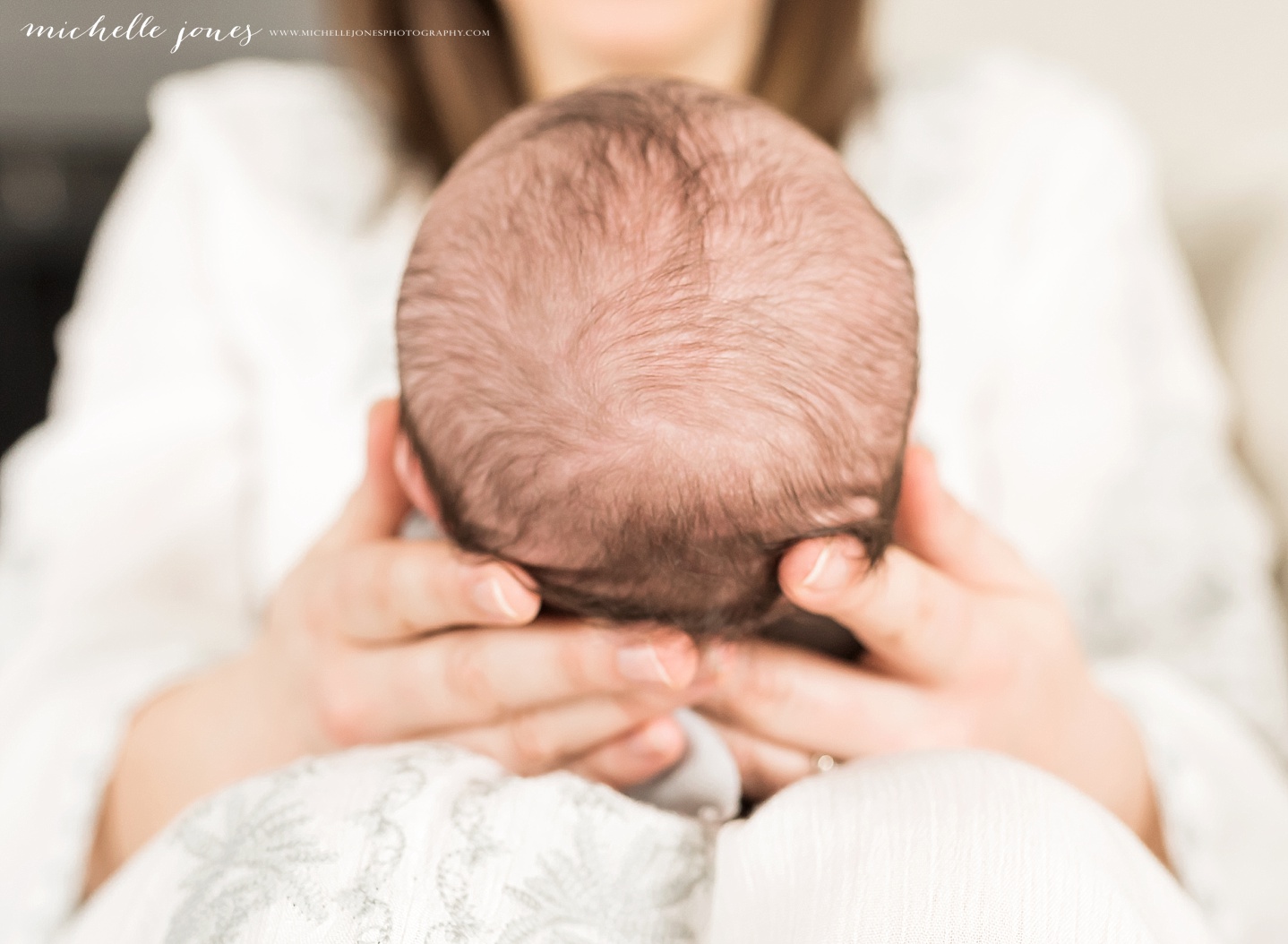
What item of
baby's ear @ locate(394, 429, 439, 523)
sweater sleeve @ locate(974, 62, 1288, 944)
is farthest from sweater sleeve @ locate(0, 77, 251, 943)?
sweater sleeve @ locate(974, 62, 1288, 944)

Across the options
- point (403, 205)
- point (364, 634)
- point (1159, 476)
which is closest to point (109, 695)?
point (364, 634)

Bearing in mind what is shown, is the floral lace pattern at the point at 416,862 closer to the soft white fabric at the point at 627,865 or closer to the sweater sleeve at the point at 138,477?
the soft white fabric at the point at 627,865

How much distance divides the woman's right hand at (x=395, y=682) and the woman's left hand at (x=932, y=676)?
0.05 metres

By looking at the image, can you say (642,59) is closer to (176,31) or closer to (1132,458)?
(1132,458)

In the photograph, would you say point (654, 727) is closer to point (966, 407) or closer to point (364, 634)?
point (364, 634)

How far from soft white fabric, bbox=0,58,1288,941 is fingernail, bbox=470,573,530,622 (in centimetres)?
36

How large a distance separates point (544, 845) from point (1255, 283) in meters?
0.76

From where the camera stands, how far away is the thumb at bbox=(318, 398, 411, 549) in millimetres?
533

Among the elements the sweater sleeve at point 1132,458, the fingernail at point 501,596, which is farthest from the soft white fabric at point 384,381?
the fingernail at point 501,596

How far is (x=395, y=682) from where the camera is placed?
0.49 m

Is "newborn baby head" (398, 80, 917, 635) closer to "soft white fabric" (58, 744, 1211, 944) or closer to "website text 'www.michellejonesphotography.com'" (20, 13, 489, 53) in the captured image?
"soft white fabric" (58, 744, 1211, 944)

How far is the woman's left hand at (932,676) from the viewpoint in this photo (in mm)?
466

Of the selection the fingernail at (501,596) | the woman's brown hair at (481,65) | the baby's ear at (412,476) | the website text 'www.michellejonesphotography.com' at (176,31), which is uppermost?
the website text 'www.michellejonesphotography.com' at (176,31)

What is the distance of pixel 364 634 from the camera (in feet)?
1.69
